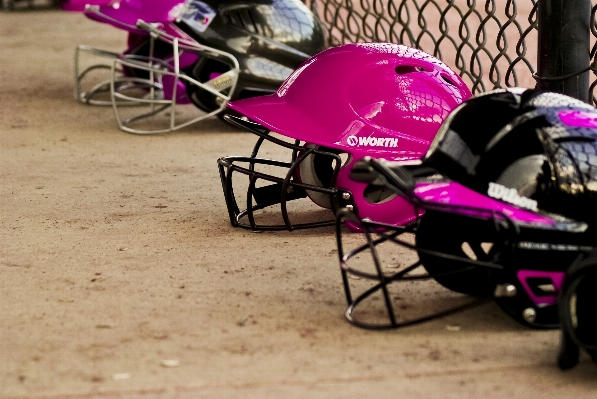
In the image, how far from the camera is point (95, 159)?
3.67 metres

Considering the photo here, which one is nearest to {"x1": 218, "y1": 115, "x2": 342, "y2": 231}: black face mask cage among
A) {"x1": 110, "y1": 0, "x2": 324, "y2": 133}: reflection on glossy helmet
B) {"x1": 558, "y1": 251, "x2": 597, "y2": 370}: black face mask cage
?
{"x1": 558, "y1": 251, "x2": 597, "y2": 370}: black face mask cage

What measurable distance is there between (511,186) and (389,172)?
0.25 m

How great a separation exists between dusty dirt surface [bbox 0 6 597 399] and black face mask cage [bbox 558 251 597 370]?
0.05m

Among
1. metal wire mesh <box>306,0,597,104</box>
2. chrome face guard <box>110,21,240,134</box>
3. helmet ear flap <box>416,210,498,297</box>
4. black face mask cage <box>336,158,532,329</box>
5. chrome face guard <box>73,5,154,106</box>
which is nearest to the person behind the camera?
black face mask cage <box>336,158,532,329</box>

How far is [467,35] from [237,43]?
3.16 feet

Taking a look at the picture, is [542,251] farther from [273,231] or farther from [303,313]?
[273,231]

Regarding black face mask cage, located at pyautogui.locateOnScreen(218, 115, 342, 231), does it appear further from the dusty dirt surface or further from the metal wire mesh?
the metal wire mesh

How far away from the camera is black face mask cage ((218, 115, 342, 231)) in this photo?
247cm

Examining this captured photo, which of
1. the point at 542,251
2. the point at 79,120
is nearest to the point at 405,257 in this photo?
the point at 542,251

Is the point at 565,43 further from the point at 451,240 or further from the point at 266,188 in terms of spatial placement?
the point at 266,188

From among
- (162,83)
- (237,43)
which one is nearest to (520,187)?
(237,43)

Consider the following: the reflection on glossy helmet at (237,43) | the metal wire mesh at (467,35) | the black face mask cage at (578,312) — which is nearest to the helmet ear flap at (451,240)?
the black face mask cage at (578,312)

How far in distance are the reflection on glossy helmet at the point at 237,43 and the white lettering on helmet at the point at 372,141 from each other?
4.65ft

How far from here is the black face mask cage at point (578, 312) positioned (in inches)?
66.3
